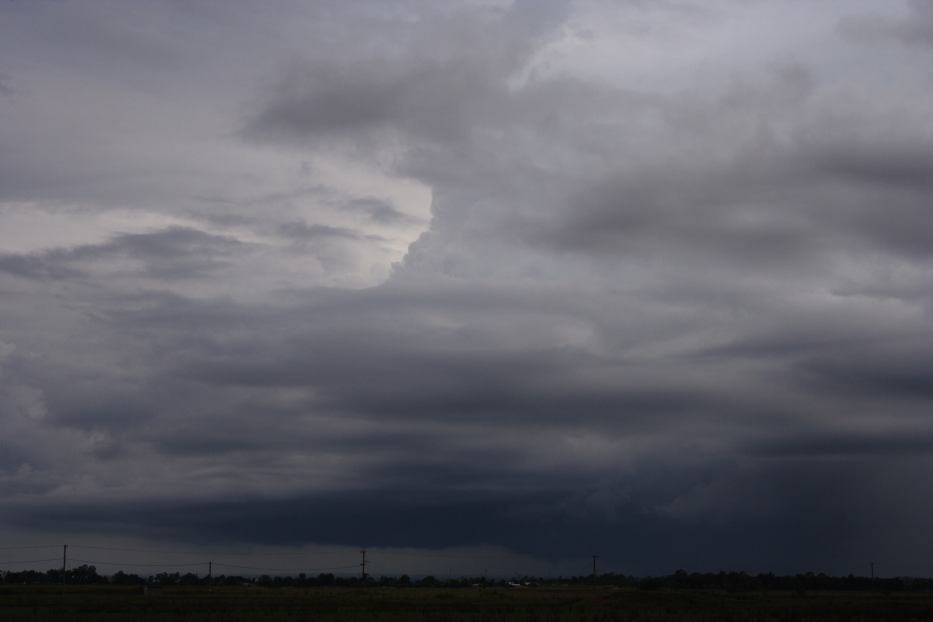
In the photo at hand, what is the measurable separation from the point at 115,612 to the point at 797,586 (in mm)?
143315

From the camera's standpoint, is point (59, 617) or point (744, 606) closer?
point (59, 617)

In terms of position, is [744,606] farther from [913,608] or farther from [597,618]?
A: [597,618]

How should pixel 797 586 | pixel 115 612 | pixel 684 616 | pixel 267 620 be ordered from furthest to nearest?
pixel 797 586 → pixel 115 612 → pixel 684 616 → pixel 267 620

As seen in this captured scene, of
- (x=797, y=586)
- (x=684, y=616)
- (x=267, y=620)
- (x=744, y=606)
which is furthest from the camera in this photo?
(x=797, y=586)

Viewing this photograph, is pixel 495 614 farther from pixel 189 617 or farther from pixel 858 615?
pixel 858 615

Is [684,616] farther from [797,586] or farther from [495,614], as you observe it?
[797,586]

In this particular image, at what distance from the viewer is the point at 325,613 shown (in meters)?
79.1

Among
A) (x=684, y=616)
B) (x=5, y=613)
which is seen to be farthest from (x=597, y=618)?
(x=5, y=613)

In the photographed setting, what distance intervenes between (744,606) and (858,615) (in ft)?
40.3

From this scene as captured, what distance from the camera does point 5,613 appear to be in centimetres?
7781

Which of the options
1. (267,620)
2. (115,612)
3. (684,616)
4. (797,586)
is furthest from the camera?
(797,586)

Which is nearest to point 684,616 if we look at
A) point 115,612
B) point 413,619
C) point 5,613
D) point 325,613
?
point 413,619

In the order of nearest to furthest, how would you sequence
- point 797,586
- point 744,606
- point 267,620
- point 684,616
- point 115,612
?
point 267,620 < point 684,616 < point 115,612 < point 744,606 < point 797,586

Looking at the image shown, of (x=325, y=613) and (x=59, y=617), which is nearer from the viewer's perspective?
(x=59, y=617)
